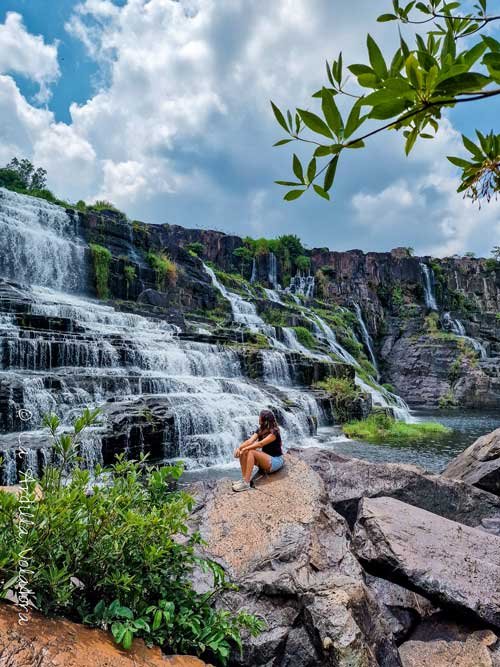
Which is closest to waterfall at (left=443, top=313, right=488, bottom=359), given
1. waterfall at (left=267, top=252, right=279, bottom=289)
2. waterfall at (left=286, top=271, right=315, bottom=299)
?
waterfall at (left=286, top=271, right=315, bottom=299)

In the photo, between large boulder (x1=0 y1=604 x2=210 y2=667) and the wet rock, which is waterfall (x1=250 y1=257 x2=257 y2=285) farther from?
large boulder (x1=0 y1=604 x2=210 y2=667)

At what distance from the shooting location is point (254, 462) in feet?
15.3

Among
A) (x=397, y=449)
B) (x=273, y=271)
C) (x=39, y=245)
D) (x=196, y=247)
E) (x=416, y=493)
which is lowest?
(x=397, y=449)

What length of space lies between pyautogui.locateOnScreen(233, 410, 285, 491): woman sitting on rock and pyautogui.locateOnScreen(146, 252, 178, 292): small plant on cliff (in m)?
21.3

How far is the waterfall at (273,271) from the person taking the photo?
38812 millimetres

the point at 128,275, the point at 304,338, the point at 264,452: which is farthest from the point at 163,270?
the point at 264,452

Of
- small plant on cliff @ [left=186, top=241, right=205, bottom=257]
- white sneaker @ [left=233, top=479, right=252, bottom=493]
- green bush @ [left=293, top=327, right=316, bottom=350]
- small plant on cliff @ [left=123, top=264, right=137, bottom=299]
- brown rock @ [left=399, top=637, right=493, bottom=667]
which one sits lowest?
brown rock @ [left=399, top=637, right=493, bottom=667]

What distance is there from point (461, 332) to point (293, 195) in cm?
3646

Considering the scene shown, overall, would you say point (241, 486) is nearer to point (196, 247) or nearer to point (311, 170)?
point (311, 170)

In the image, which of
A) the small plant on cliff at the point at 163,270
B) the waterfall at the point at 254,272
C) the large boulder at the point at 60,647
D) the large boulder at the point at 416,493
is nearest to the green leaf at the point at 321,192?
the large boulder at the point at 60,647

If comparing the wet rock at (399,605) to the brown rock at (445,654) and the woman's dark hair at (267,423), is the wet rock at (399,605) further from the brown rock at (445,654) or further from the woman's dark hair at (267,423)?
the woman's dark hair at (267,423)

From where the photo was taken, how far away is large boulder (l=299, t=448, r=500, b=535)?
17.6 feet

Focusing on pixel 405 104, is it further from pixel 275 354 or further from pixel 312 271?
pixel 312 271

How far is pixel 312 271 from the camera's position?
40.2m
